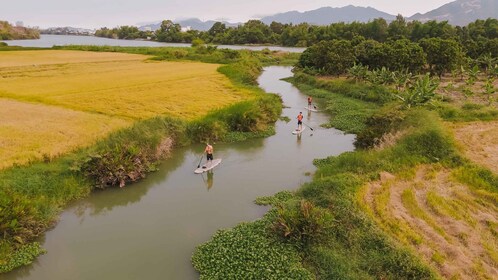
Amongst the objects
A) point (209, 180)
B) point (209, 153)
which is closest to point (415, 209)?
point (209, 180)

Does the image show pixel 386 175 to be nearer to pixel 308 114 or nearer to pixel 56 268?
pixel 56 268

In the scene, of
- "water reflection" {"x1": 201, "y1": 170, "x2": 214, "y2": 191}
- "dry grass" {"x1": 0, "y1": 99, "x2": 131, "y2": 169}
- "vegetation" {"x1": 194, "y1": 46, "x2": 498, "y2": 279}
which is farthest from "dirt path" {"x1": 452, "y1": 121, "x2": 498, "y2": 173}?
"dry grass" {"x1": 0, "y1": 99, "x2": 131, "y2": 169}

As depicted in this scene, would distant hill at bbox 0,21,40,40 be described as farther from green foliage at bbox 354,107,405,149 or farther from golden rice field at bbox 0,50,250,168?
green foliage at bbox 354,107,405,149

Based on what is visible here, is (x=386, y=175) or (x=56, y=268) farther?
(x=386, y=175)

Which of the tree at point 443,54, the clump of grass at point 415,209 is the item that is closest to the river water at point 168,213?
the clump of grass at point 415,209

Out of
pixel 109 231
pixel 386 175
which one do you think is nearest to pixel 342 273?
pixel 386 175

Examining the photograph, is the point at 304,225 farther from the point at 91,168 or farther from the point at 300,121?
the point at 300,121

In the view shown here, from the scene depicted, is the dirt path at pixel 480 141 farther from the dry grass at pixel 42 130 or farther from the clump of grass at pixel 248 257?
the dry grass at pixel 42 130
